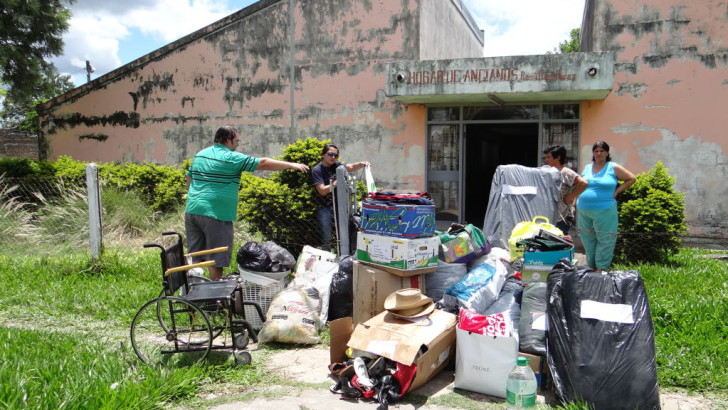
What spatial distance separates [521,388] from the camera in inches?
130

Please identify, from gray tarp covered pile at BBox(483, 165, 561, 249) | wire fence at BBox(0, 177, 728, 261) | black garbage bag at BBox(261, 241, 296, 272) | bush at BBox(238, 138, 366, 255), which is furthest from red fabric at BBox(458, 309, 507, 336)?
bush at BBox(238, 138, 366, 255)

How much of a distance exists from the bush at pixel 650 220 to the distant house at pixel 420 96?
6.20 ft

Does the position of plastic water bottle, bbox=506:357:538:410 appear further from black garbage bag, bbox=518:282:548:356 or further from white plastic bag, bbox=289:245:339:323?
white plastic bag, bbox=289:245:339:323

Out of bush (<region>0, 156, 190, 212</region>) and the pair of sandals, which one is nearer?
the pair of sandals

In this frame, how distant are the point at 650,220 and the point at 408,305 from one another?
17.3ft

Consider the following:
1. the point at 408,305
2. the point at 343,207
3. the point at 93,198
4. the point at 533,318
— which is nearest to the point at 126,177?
the point at 93,198

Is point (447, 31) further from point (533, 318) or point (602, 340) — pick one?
point (602, 340)

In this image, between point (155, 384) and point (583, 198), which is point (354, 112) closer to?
point (583, 198)

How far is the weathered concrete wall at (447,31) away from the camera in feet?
36.6

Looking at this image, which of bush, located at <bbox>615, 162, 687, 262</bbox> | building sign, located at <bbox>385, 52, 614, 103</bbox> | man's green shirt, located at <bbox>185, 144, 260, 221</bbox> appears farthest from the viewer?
building sign, located at <bbox>385, 52, 614, 103</bbox>

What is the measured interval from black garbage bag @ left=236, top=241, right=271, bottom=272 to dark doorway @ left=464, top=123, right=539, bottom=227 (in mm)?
6650

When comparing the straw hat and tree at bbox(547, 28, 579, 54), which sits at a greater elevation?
tree at bbox(547, 28, 579, 54)

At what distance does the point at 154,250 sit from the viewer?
28.5 ft

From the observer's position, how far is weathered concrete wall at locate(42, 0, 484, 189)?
36.4 feet
